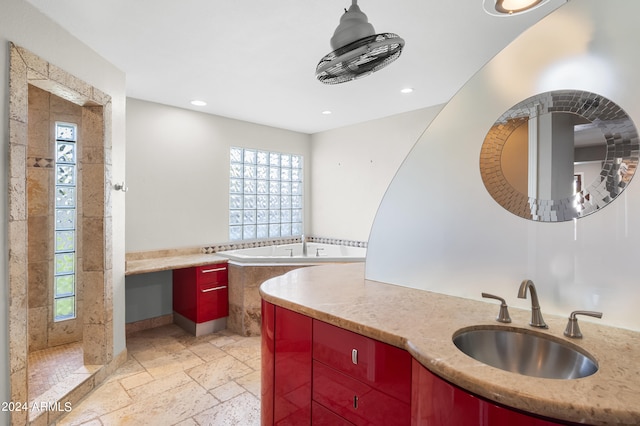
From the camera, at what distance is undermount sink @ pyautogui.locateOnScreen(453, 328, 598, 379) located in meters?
1.18

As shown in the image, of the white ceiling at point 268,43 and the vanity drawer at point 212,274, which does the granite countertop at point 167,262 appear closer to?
the vanity drawer at point 212,274

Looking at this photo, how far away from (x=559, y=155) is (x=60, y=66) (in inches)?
118

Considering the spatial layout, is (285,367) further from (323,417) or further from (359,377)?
(359,377)

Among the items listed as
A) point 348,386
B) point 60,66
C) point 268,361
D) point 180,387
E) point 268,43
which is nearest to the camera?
point 348,386

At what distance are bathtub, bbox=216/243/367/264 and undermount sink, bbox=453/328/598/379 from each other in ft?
8.15

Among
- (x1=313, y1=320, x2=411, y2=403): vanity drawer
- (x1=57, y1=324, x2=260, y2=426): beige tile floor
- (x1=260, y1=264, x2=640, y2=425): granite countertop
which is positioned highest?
(x1=260, y1=264, x2=640, y2=425): granite countertop

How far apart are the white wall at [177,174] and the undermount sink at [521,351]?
142 inches

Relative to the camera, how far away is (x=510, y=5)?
1.36 metres

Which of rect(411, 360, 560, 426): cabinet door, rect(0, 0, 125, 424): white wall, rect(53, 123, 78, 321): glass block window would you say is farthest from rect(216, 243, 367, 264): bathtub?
rect(411, 360, 560, 426): cabinet door

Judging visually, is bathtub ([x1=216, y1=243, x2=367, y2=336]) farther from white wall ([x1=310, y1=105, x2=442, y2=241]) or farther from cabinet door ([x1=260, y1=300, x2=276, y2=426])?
cabinet door ([x1=260, y1=300, x2=276, y2=426])

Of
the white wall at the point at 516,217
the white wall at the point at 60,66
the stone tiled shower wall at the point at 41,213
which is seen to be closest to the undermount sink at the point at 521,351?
the white wall at the point at 516,217

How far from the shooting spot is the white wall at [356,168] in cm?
433

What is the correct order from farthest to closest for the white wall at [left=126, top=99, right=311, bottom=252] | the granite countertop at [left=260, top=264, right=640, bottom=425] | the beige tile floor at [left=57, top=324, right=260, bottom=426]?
the white wall at [left=126, top=99, right=311, bottom=252], the beige tile floor at [left=57, top=324, right=260, bottom=426], the granite countertop at [left=260, top=264, right=640, bottom=425]

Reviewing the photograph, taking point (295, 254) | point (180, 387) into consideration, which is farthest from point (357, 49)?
point (295, 254)
